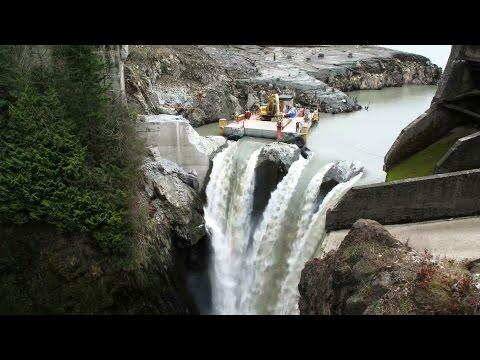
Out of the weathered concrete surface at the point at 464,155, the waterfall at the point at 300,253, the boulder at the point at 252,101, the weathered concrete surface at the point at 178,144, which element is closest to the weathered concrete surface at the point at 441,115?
the weathered concrete surface at the point at 464,155

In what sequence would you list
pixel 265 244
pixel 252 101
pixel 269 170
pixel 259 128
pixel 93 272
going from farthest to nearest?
pixel 252 101 → pixel 259 128 → pixel 269 170 → pixel 265 244 → pixel 93 272

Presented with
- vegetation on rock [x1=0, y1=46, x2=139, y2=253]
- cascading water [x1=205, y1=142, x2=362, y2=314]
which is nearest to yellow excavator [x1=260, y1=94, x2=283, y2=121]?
cascading water [x1=205, y1=142, x2=362, y2=314]

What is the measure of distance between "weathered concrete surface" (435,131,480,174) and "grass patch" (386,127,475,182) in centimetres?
114

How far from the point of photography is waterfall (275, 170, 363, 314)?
13078mm

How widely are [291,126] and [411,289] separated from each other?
45.1 ft

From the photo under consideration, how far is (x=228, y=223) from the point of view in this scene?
51.5 feet

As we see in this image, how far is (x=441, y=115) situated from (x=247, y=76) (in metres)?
14.6

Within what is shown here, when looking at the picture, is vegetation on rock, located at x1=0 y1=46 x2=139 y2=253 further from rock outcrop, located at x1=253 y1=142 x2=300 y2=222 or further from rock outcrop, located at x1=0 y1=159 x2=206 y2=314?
rock outcrop, located at x1=253 y1=142 x2=300 y2=222

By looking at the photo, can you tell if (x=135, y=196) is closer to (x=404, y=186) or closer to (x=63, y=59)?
(x=63, y=59)

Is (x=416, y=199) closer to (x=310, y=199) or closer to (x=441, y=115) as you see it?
(x=310, y=199)

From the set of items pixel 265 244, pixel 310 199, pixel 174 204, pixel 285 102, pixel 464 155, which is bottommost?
pixel 265 244

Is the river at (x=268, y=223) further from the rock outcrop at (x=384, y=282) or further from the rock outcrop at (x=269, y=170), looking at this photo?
the rock outcrop at (x=384, y=282)

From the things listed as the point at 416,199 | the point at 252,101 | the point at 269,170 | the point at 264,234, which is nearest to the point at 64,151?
the point at 264,234
